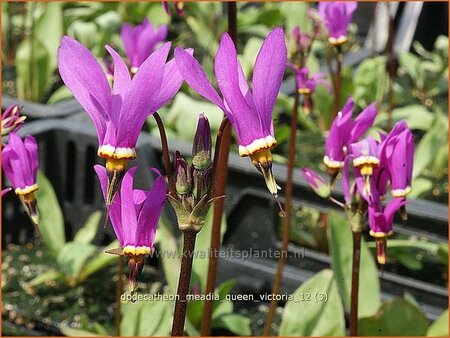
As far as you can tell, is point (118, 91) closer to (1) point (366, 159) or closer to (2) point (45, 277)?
(1) point (366, 159)

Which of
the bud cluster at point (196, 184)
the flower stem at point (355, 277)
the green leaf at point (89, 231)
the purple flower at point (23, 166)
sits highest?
the bud cluster at point (196, 184)

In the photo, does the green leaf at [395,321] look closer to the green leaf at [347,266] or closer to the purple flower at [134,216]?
the green leaf at [347,266]

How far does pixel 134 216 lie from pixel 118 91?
140 millimetres

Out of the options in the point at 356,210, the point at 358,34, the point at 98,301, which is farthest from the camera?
the point at 358,34

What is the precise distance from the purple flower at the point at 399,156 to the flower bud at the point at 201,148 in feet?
1.19

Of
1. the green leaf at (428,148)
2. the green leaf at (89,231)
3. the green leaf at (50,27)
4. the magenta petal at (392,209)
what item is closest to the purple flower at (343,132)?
the magenta petal at (392,209)

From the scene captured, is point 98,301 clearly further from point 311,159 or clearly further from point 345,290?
point 311,159

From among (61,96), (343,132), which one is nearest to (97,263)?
(61,96)

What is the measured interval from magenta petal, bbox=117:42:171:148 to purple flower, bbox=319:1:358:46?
1.07 m

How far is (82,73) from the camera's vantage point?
0.79 meters

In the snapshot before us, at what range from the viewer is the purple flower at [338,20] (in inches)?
71.1

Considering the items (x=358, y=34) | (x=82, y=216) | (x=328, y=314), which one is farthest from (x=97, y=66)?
(x=358, y=34)

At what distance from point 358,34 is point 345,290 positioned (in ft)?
9.56

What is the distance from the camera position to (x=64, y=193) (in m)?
2.57
